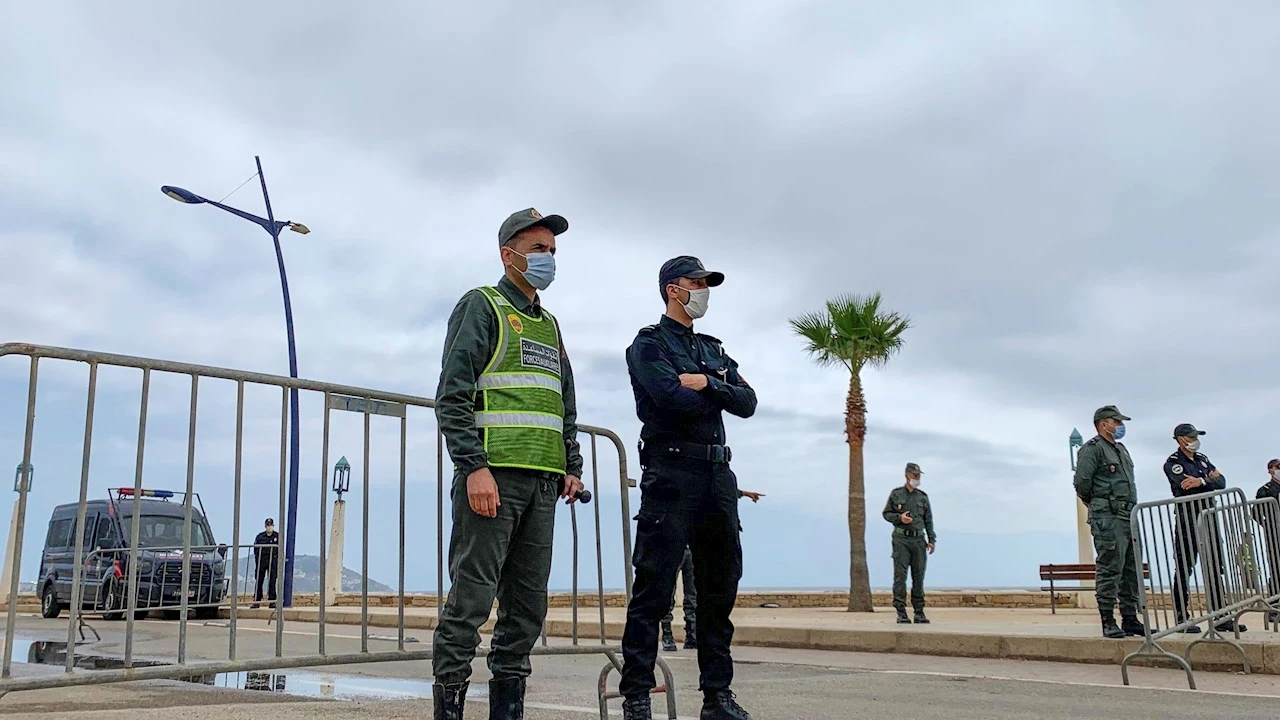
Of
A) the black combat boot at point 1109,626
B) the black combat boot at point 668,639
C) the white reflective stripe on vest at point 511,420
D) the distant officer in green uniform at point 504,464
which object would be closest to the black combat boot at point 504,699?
the distant officer in green uniform at point 504,464

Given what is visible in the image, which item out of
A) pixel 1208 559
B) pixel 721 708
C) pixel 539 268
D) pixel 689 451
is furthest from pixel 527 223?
pixel 1208 559

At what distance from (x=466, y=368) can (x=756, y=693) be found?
3.23 m

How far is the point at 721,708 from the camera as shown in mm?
4375

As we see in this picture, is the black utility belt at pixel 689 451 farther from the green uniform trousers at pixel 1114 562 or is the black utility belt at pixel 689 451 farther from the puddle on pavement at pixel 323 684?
the green uniform trousers at pixel 1114 562

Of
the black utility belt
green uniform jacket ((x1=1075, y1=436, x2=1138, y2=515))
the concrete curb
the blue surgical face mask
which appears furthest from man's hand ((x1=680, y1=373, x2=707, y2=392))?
green uniform jacket ((x1=1075, y1=436, x2=1138, y2=515))

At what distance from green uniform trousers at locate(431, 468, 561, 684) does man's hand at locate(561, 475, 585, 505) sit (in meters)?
0.04

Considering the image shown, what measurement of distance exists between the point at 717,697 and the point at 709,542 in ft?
2.04

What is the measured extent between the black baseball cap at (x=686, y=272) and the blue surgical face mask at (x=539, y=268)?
2.48ft

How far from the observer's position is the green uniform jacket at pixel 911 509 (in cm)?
1291

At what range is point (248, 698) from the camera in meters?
5.71

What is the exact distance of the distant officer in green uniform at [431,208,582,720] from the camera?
3633 millimetres

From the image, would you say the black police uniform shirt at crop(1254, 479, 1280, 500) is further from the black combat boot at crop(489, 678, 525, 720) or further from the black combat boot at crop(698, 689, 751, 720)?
the black combat boot at crop(489, 678, 525, 720)

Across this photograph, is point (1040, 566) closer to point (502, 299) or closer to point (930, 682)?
point (930, 682)

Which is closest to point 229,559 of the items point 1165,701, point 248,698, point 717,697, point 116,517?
point 248,698
